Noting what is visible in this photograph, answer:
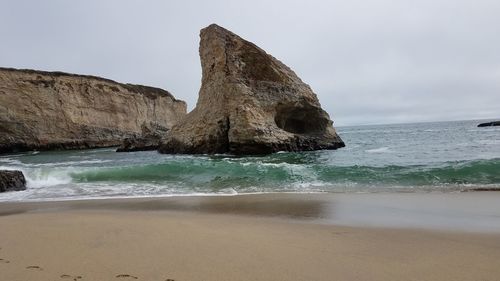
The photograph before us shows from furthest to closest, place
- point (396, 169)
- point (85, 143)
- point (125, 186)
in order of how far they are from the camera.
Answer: point (85, 143)
point (396, 169)
point (125, 186)

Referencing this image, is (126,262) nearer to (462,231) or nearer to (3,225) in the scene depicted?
(3,225)

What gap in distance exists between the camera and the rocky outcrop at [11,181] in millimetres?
10901

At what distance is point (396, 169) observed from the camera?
12055 millimetres

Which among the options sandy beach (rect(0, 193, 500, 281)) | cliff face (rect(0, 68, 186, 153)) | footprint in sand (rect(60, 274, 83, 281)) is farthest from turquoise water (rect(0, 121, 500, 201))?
cliff face (rect(0, 68, 186, 153))

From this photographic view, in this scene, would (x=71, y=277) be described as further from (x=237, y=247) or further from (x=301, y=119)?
(x=301, y=119)

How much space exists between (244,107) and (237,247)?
18181 mm

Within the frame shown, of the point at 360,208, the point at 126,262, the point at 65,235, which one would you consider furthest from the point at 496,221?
the point at 65,235

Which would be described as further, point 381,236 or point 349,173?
point 349,173

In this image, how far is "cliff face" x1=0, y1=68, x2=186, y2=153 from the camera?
118 ft

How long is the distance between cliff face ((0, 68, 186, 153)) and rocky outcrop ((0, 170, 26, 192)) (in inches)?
1065

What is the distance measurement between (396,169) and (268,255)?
30.8 ft

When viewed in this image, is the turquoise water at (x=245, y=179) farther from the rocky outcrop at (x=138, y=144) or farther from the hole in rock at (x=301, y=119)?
the rocky outcrop at (x=138, y=144)

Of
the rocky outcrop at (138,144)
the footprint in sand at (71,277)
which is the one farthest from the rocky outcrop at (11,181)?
the rocky outcrop at (138,144)

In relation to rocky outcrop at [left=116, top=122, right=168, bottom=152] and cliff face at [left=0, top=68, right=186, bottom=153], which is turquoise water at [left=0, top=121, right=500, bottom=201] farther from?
cliff face at [left=0, top=68, right=186, bottom=153]
